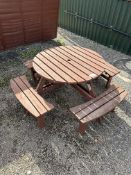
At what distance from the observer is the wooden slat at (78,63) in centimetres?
425

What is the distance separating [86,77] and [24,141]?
1.86 metres

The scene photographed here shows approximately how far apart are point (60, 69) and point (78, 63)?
509 mm

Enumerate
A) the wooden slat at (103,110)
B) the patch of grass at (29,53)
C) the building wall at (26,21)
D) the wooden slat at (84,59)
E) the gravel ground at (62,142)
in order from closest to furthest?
the gravel ground at (62,142), the wooden slat at (103,110), the wooden slat at (84,59), the building wall at (26,21), the patch of grass at (29,53)

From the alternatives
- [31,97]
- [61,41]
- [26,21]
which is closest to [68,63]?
[31,97]

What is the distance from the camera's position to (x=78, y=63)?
14.8 feet

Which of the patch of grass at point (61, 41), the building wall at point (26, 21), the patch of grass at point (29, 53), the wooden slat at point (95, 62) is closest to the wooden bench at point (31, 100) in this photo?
the wooden slat at point (95, 62)

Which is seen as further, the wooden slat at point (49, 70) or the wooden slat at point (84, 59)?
the wooden slat at point (84, 59)

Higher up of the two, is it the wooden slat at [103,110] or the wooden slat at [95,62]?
the wooden slat at [95,62]

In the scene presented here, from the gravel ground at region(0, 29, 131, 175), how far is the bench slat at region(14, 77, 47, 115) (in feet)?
1.81

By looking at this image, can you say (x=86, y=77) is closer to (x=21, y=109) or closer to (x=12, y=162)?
(x=21, y=109)

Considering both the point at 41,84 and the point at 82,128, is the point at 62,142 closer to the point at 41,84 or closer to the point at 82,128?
the point at 82,128

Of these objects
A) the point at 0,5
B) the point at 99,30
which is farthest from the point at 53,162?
the point at 99,30

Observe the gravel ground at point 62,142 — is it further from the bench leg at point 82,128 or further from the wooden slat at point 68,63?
the wooden slat at point 68,63

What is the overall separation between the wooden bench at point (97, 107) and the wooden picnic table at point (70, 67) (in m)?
0.48
